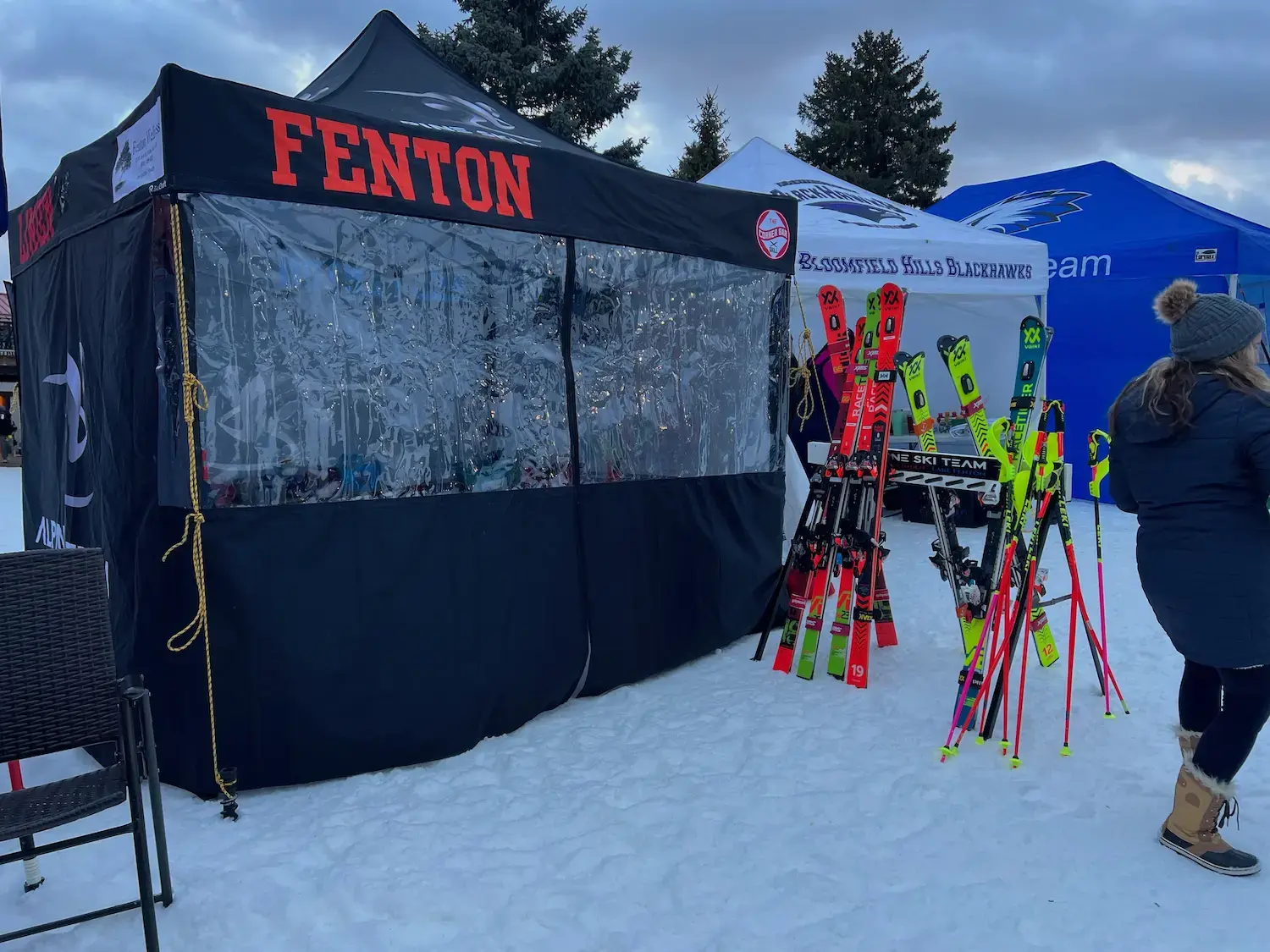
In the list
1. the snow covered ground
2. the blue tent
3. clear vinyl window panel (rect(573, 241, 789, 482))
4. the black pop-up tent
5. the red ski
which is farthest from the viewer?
the blue tent

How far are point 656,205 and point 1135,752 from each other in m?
2.86

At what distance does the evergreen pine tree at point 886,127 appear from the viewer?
21.0 m

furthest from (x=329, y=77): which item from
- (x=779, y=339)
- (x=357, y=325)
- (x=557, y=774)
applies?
(x=557, y=774)

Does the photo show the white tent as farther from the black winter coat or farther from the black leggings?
the black leggings

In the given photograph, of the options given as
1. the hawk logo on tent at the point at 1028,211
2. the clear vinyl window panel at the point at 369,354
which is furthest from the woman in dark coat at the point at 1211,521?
the hawk logo on tent at the point at 1028,211

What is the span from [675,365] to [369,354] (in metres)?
1.51

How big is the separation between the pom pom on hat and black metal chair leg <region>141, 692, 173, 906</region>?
2.75 meters

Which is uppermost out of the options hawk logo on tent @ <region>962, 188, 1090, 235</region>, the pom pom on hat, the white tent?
hawk logo on tent @ <region>962, 188, 1090, 235</region>

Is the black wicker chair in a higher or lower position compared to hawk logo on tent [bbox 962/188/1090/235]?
lower

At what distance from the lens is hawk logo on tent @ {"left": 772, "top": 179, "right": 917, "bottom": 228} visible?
7.07m

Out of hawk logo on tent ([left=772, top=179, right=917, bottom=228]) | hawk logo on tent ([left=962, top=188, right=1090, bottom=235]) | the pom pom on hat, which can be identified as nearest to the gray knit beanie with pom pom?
the pom pom on hat

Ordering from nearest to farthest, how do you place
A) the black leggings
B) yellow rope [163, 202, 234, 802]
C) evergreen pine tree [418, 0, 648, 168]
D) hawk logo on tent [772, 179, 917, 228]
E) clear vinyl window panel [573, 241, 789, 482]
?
the black leggings
yellow rope [163, 202, 234, 802]
clear vinyl window panel [573, 241, 789, 482]
hawk logo on tent [772, 179, 917, 228]
evergreen pine tree [418, 0, 648, 168]

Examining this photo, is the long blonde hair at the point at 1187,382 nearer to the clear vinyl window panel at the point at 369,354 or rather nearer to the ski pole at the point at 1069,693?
the ski pole at the point at 1069,693

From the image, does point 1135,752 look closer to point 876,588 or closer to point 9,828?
point 876,588
